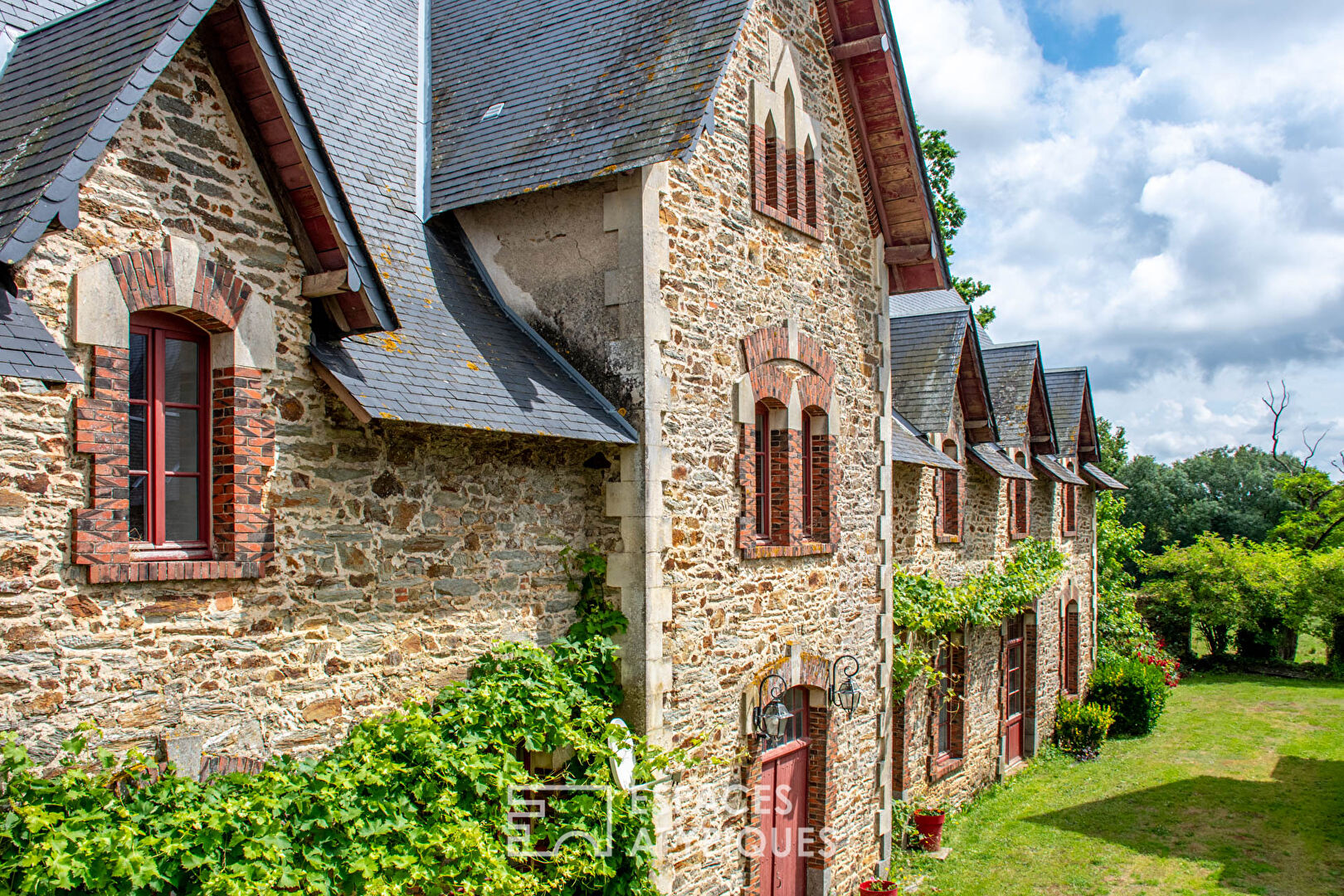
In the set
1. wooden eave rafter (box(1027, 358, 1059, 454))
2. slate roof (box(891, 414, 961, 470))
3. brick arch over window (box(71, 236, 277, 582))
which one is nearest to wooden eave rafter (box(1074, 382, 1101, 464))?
wooden eave rafter (box(1027, 358, 1059, 454))

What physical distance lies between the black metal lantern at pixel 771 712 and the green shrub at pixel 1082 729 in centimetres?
1342

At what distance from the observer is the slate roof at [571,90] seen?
804cm

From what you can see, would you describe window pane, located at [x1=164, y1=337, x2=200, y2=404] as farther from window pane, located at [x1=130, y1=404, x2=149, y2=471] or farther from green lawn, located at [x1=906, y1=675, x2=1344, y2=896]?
green lawn, located at [x1=906, y1=675, x2=1344, y2=896]

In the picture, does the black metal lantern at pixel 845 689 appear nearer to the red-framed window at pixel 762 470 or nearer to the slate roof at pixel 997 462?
the red-framed window at pixel 762 470

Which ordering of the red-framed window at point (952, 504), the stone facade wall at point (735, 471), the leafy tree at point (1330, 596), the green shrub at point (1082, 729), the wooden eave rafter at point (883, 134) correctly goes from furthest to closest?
the leafy tree at point (1330, 596), the green shrub at point (1082, 729), the red-framed window at point (952, 504), the wooden eave rafter at point (883, 134), the stone facade wall at point (735, 471)

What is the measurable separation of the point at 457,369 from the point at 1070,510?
18526mm

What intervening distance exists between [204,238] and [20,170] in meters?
0.93

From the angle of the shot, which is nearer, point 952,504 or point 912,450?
point 912,450

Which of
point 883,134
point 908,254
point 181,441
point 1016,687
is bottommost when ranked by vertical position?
point 1016,687

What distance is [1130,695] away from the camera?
22000 millimetres

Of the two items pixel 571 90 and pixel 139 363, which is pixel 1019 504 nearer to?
pixel 571 90

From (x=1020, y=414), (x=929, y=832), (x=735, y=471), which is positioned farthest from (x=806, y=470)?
(x=1020, y=414)

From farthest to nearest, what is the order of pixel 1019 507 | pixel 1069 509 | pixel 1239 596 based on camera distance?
pixel 1239 596 < pixel 1069 509 < pixel 1019 507

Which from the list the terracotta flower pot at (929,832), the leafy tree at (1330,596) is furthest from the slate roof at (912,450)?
the leafy tree at (1330,596)
